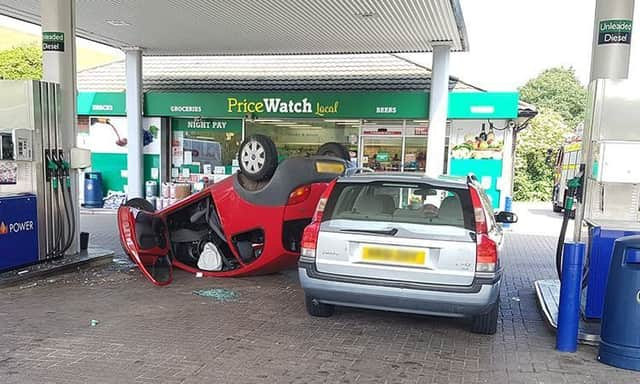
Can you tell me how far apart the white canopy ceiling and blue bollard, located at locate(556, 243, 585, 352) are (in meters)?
5.68

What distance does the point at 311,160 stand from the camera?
23.4 ft

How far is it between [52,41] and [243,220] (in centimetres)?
398

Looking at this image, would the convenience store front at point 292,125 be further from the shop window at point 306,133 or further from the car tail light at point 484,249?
the car tail light at point 484,249

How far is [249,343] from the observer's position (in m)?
4.74

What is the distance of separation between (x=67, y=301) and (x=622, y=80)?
20.9 ft

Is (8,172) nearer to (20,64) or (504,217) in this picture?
(504,217)

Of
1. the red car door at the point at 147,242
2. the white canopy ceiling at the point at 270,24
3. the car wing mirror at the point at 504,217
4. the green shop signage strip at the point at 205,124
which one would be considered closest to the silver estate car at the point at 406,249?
the car wing mirror at the point at 504,217

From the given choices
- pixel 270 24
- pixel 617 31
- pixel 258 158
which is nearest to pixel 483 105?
pixel 270 24

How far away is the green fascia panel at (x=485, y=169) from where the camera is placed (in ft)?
44.5

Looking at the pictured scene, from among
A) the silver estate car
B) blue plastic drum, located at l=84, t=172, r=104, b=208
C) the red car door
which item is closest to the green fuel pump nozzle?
the silver estate car

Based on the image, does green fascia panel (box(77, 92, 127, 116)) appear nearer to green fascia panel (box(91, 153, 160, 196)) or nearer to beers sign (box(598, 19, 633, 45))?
green fascia panel (box(91, 153, 160, 196))

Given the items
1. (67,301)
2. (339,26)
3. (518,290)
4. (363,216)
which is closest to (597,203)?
(518,290)

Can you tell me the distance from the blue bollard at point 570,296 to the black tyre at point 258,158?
3.75 metres

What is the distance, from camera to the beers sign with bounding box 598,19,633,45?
5689 millimetres
